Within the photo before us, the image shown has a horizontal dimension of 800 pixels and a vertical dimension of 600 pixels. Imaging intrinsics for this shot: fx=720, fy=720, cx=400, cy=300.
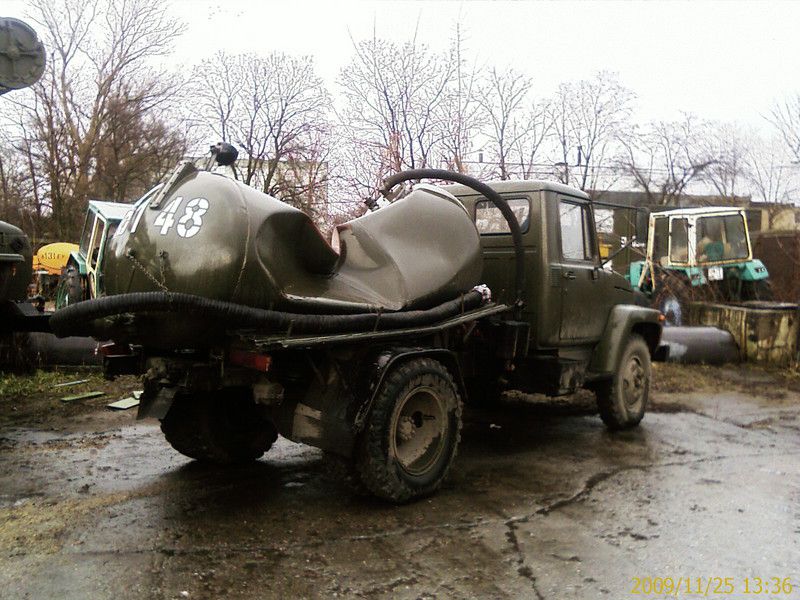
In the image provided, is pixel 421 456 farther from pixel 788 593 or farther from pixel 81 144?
pixel 81 144

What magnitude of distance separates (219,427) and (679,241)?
13.3m

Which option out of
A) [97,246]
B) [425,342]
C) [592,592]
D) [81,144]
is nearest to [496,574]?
[592,592]

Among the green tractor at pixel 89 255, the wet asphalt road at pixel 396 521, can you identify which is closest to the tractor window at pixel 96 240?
the green tractor at pixel 89 255

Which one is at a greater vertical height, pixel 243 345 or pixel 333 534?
pixel 243 345

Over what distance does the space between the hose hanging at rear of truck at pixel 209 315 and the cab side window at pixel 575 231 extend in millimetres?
2562

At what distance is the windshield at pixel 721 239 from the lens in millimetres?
15695

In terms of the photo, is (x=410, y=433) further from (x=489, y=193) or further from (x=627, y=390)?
(x=627, y=390)

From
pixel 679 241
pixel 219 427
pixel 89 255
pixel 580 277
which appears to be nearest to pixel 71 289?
pixel 89 255

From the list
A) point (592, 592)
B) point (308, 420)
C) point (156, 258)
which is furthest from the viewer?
point (308, 420)

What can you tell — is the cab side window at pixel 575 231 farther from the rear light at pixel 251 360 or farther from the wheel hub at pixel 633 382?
the rear light at pixel 251 360

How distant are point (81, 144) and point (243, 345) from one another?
25.8m

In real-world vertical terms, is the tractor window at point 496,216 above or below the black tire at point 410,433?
above

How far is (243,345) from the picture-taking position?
14.0 ft

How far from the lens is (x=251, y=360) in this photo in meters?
4.23
